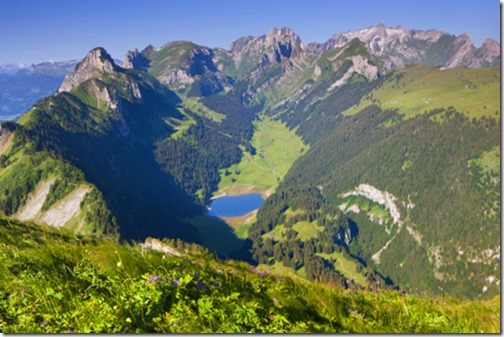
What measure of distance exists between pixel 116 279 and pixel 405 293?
10698mm

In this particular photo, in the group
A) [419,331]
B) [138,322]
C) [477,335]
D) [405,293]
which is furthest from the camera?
[405,293]

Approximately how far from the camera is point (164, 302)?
8672 mm

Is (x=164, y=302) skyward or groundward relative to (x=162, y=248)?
skyward

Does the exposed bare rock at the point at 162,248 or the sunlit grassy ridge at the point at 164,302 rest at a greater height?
the sunlit grassy ridge at the point at 164,302

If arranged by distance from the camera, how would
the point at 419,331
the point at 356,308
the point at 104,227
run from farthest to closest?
the point at 104,227 → the point at 356,308 → the point at 419,331

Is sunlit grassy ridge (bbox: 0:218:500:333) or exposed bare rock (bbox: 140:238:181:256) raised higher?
sunlit grassy ridge (bbox: 0:218:500:333)

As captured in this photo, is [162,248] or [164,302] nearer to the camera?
[164,302]

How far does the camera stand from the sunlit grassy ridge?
26.7 ft

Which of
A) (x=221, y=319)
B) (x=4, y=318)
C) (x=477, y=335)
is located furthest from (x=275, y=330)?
(x=4, y=318)

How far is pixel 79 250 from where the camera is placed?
1182cm

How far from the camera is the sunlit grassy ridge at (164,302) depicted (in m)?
8.14

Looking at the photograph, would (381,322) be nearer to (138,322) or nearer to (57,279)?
(138,322)

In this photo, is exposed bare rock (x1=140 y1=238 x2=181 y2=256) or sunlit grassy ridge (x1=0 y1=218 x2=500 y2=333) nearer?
sunlit grassy ridge (x1=0 y1=218 x2=500 y2=333)

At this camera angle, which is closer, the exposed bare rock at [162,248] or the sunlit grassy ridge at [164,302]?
the sunlit grassy ridge at [164,302]
